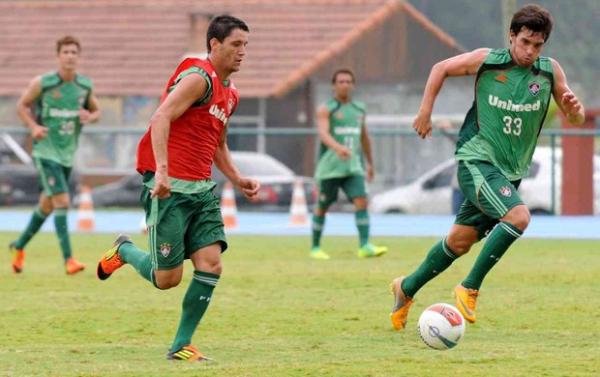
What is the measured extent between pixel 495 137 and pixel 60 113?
6.31 meters

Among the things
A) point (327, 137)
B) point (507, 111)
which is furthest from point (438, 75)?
point (327, 137)

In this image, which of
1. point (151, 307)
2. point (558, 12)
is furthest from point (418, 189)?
point (558, 12)

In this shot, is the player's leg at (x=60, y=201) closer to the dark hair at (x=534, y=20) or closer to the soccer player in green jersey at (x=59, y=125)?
the soccer player in green jersey at (x=59, y=125)

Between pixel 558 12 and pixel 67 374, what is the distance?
49266mm

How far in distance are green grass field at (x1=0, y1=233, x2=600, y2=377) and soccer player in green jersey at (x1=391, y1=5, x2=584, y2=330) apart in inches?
21.4

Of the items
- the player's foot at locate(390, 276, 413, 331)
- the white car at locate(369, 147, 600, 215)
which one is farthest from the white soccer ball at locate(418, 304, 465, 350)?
the white car at locate(369, 147, 600, 215)

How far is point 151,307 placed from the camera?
11938 mm

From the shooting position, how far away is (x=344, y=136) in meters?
17.3

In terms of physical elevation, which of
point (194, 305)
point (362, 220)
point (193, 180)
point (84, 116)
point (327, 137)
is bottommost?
point (362, 220)

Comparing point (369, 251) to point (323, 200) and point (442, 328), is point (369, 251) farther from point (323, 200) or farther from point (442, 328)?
point (442, 328)

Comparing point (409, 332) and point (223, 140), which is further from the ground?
point (223, 140)

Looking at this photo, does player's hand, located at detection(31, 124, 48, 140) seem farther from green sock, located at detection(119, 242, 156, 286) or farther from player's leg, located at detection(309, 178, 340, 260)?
green sock, located at detection(119, 242, 156, 286)

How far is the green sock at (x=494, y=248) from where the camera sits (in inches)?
381

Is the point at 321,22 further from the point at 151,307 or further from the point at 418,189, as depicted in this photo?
the point at 151,307
